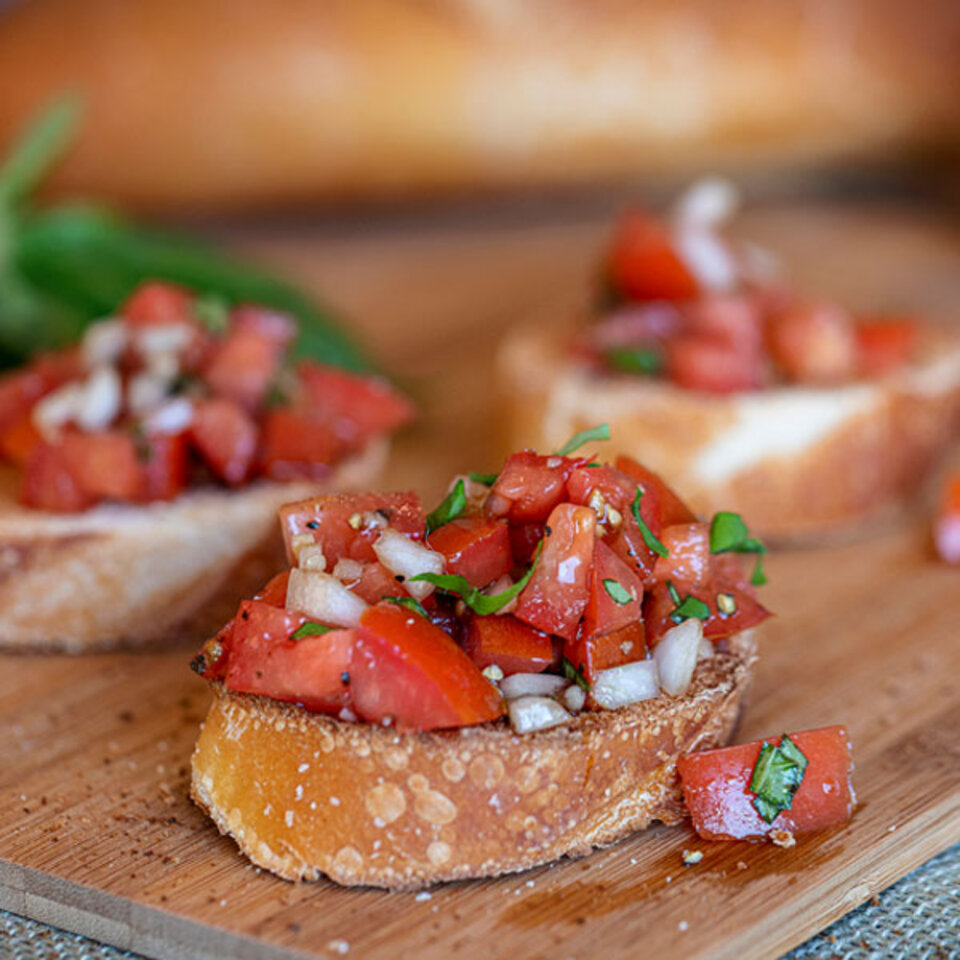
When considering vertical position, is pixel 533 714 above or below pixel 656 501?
below

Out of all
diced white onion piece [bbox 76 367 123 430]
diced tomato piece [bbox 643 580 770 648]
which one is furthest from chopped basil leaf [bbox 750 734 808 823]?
diced white onion piece [bbox 76 367 123 430]

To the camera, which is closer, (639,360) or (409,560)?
(409,560)

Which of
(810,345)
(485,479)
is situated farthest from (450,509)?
(810,345)

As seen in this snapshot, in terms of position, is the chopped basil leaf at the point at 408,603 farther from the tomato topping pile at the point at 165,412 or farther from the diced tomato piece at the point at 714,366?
the diced tomato piece at the point at 714,366

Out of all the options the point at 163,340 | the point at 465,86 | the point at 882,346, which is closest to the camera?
the point at 163,340

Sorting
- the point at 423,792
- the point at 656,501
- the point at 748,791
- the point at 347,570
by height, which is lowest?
the point at 748,791

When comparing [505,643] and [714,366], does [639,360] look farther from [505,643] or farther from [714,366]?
[505,643]

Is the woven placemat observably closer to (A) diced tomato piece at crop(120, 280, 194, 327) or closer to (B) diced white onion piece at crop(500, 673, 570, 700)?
(B) diced white onion piece at crop(500, 673, 570, 700)

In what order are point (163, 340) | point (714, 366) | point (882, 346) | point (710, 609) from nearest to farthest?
1. point (710, 609)
2. point (163, 340)
3. point (714, 366)
4. point (882, 346)
